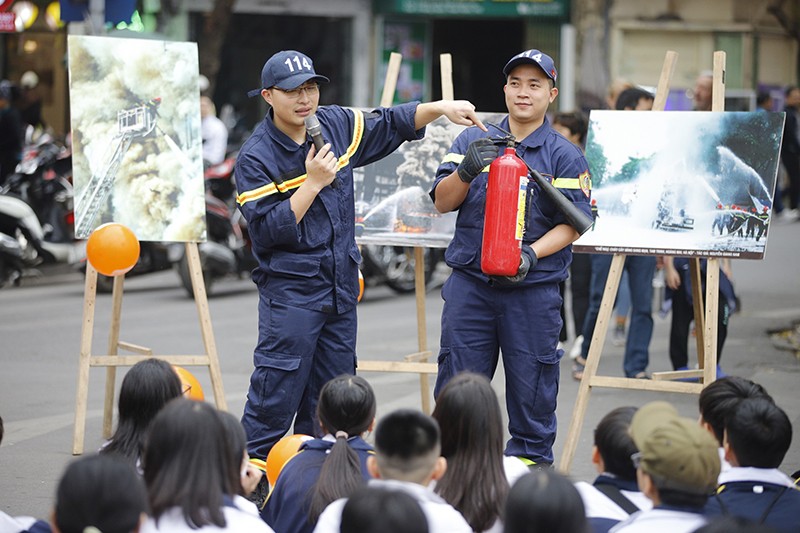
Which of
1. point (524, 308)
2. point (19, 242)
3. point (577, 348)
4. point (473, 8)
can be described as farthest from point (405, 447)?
point (473, 8)

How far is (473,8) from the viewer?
20797 mm

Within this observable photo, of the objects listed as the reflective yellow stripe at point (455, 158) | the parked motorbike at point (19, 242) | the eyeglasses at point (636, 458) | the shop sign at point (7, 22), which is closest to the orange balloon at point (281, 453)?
the reflective yellow stripe at point (455, 158)

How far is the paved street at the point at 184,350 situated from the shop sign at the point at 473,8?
8250 mm

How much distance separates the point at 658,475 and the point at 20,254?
980 cm

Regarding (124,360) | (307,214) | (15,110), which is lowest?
(124,360)

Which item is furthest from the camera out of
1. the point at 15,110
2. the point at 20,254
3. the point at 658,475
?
the point at 15,110

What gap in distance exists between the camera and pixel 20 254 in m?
12.1

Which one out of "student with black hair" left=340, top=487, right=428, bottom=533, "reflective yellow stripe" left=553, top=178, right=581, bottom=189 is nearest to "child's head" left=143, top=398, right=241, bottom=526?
"student with black hair" left=340, top=487, right=428, bottom=533

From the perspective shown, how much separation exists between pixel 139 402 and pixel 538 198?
80.4 inches

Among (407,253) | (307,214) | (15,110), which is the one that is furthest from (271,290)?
(15,110)

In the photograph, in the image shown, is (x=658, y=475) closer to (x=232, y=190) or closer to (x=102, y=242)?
(x=102, y=242)

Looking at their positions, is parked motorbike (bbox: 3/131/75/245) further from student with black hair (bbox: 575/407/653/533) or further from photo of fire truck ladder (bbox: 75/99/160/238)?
student with black hair (bbox: 575/407/653/533)

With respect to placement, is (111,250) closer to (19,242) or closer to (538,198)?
(538,198)

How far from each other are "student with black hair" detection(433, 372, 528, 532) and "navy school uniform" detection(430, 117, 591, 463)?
1362 mm
